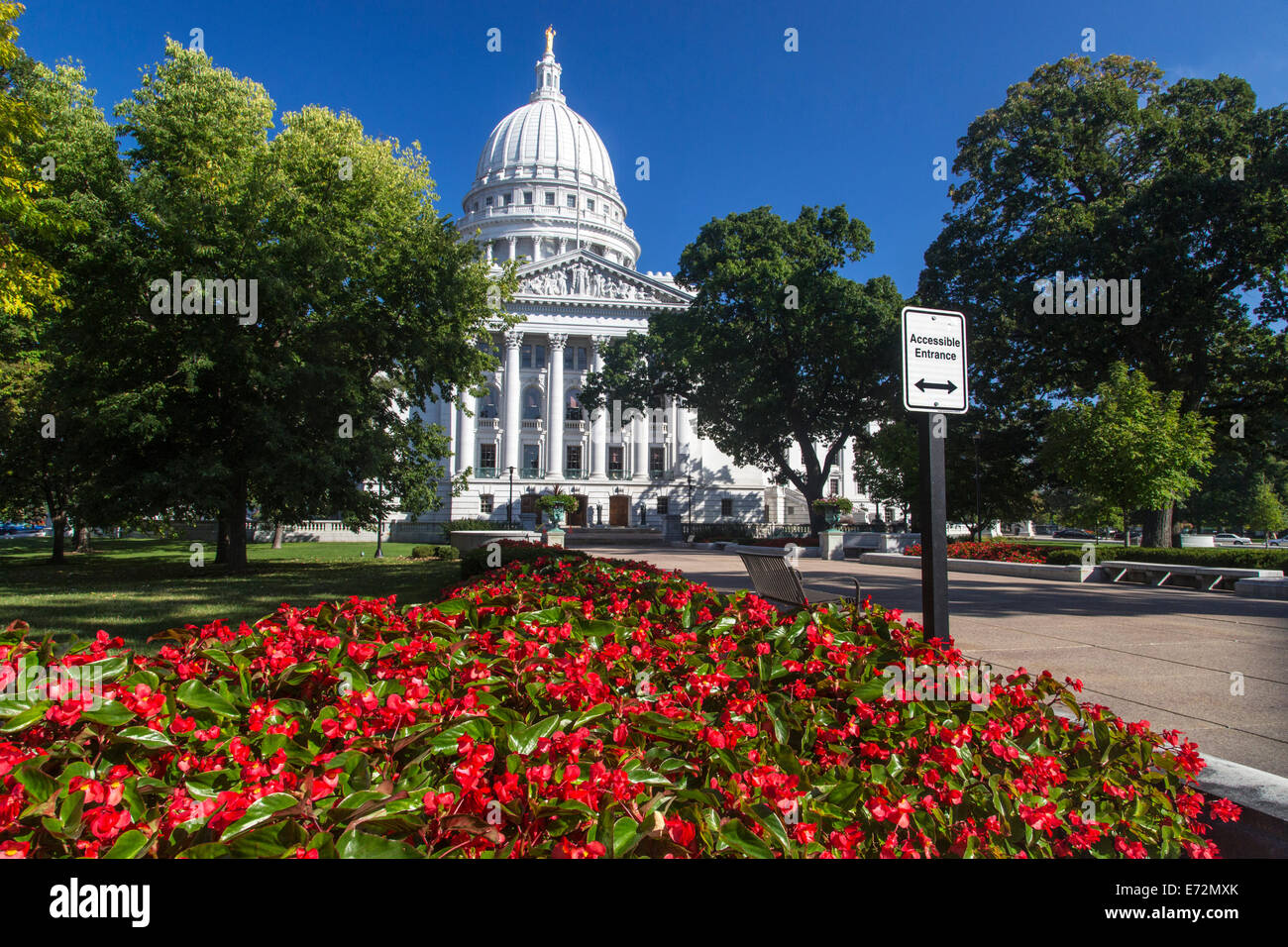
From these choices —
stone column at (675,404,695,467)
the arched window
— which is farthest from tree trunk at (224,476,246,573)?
stone column at (675,404,695,467)

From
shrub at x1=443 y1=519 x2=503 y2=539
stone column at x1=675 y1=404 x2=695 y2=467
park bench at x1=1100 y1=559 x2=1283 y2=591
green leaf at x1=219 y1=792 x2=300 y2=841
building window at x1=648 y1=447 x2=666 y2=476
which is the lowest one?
shrub at x1=443 y1=519 x2=503 y2=539

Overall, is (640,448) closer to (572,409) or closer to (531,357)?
(572,409)

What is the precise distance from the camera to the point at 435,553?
34.6 m

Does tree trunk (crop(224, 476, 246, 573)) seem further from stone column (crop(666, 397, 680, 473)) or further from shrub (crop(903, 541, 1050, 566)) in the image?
stone column (crop(666, 397, 680, 473))

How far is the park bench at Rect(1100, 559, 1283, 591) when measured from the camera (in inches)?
648

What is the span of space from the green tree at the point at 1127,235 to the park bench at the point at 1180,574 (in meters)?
10.0

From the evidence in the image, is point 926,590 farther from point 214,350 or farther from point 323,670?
point 214,350

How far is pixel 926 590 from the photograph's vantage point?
420 cm

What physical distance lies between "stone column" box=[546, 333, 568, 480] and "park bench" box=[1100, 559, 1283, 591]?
1931 inches

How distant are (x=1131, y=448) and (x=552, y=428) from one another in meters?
49.8

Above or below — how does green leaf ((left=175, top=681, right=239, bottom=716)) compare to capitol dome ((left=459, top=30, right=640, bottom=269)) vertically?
below

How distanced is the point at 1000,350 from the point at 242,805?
108 feet

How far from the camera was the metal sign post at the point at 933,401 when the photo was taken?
4086 millimetres

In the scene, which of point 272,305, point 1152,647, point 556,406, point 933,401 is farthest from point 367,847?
point 556,406
